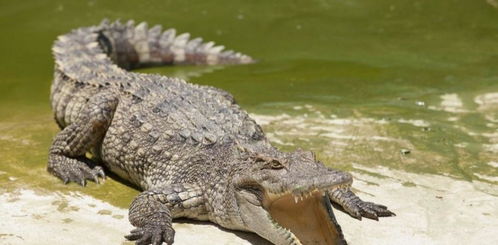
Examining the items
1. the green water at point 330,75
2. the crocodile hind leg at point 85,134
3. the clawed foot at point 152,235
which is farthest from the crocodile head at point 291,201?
the crocodile hind leg at point 85,134

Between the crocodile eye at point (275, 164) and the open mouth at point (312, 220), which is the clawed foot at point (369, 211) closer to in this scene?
the open mouth at point (312, 220)

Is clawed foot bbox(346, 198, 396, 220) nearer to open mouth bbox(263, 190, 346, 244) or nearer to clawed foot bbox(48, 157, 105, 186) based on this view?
open mouth bbox(263, 190, 346, 244)

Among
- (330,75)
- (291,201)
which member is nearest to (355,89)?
(330,75)

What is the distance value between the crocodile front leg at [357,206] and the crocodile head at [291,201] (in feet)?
2.55

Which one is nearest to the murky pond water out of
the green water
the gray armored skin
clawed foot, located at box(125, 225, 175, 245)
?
the green water

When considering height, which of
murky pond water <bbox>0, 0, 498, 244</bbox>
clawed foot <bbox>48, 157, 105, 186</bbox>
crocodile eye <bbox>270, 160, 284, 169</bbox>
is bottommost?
clawed foot <bbox>48, 157, 105, 186</bbox>

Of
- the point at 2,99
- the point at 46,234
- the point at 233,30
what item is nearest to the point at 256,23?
the point at 233,30

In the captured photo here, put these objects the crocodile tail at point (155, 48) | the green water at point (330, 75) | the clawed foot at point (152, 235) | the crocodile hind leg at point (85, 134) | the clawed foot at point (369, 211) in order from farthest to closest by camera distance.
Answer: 1. the crocodile tail at point (155, 48)
2. the green water at point (330, 75)
3. the crocodile hind leg at point (85, 134)
4. the clawed foot at point (369, 211)
5. the clawed foot at point (152, 235)

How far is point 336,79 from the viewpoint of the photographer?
837 centimetres

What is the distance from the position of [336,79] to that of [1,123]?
12.1 ft

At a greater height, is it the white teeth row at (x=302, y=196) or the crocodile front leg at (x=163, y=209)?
the white teeth row at (x=302, y=196)

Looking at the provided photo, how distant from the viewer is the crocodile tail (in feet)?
28.1

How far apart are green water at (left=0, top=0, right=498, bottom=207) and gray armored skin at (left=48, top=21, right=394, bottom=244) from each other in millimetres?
315

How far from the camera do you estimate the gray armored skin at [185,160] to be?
416cm
